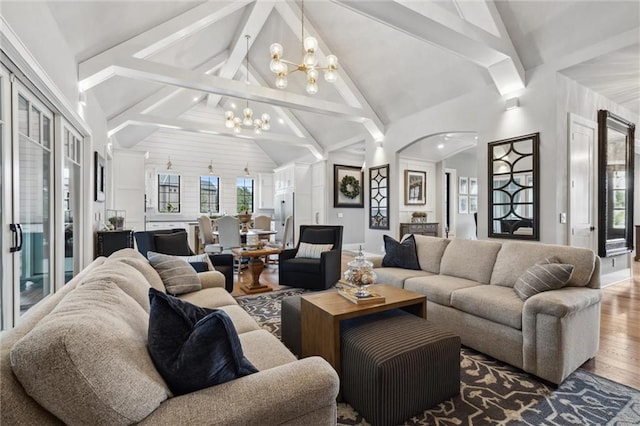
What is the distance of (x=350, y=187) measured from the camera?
28.0 feet

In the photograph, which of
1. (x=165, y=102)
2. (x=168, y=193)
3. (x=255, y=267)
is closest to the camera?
(x=255, y=267)

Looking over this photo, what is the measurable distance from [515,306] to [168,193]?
28.6 feet

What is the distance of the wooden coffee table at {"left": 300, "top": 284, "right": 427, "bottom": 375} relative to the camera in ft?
6.18

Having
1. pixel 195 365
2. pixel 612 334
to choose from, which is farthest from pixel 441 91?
pixel 195 365

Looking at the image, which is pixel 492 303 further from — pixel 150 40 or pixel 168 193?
pixel 168 193

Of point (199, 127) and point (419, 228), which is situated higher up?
point (199, 127)

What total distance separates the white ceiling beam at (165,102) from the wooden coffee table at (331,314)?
562cm

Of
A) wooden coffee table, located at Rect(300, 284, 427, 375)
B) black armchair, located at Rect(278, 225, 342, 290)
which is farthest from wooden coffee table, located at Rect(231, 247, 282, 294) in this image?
wooden coffee table, located at Rect(300, 284, 427, 375)

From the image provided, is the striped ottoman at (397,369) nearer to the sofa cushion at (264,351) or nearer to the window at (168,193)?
the sofa cushion at (264,351)

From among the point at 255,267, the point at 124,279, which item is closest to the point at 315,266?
the point at 255,267

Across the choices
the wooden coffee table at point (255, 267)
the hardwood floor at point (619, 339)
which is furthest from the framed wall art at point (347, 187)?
the hardwood floor at point (619, 339)

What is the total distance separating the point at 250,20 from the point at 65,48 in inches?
120

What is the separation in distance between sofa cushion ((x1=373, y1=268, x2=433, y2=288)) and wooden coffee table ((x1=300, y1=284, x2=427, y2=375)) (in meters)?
0.85

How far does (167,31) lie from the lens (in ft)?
12.8
